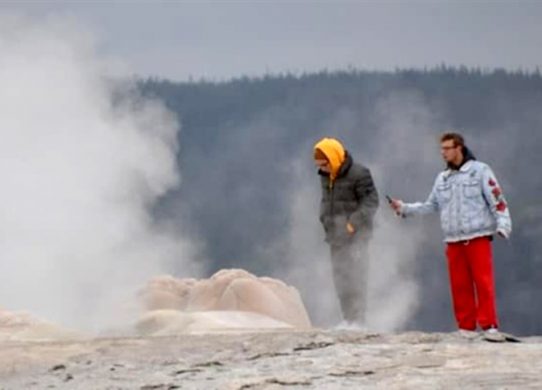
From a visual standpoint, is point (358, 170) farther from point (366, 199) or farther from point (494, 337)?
point (494, 337)

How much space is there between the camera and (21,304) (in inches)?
809

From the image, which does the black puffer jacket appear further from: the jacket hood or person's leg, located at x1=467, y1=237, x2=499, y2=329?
person's leg, located at x1=467, y1=237, x2=499, y2=329

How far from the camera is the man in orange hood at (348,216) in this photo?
1286 centimetres

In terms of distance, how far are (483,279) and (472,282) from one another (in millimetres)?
264

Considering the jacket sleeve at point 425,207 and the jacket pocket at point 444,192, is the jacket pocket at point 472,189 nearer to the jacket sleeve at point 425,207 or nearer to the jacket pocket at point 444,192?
the jacket pocket at point 444,192

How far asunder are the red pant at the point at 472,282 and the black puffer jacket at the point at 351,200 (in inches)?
42.2

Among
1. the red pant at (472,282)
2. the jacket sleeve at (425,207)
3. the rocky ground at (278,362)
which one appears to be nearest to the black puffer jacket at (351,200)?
the jacket sleeve at (425,207)

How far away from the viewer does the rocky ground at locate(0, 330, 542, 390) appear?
9195 mm

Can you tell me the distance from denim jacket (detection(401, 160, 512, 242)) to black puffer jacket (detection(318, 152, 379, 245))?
1.02m

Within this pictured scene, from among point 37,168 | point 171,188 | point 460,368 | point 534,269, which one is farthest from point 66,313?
point 460,368

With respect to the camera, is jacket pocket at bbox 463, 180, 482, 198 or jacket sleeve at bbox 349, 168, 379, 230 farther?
jacket sleeve at bbox 349, 168, 379, 230

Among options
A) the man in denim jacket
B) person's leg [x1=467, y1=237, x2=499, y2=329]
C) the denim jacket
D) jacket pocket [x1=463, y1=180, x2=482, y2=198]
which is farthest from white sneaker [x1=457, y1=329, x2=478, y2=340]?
jacket pocket [x1=463, y1=180, x2=482, y2=198]

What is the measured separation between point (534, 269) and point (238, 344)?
14.7 m

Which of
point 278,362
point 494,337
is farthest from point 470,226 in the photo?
point 278,362
